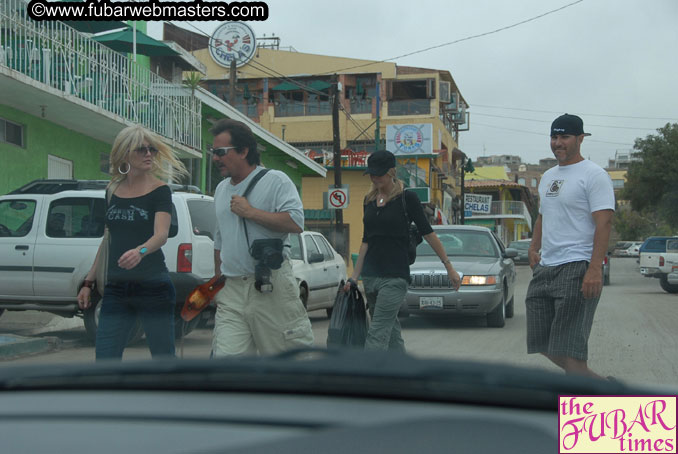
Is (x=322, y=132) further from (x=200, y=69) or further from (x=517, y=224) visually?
(x=517, y=224)

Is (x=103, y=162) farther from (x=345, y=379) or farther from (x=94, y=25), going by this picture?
(x=345, y=379)

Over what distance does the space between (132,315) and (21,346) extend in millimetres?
4289

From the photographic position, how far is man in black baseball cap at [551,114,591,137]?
178 inches

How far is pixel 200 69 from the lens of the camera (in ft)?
77.2

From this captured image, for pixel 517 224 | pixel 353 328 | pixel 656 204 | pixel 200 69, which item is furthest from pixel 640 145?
pixel 517 224

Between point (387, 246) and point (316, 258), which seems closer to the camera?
point (387, 246)

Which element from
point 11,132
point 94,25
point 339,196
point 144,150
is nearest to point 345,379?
point 144,150

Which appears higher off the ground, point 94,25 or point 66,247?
point 94,25

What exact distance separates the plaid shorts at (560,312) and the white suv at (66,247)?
5.02 m

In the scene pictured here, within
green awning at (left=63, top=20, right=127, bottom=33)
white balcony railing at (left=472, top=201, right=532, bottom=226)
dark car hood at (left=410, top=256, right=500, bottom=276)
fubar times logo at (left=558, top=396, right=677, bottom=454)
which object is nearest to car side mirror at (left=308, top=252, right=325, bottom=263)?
dark car hood at (left=410, top=256, right=500, bottom=276)

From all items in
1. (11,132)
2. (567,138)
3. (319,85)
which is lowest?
(567,138)

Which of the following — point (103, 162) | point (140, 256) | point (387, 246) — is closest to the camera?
point (140, 256)

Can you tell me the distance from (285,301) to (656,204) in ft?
102

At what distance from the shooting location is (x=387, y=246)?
554 centimetres
